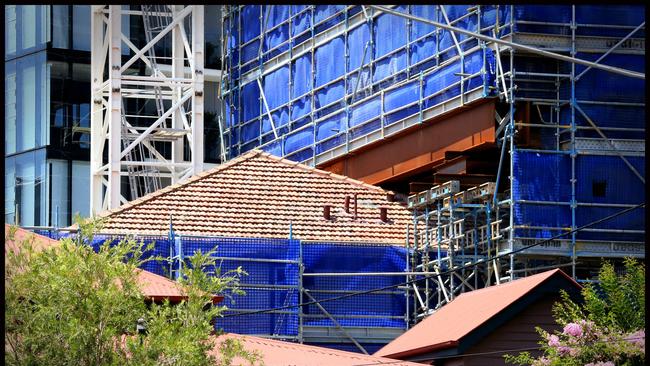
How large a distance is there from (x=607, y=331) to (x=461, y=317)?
6771 mm

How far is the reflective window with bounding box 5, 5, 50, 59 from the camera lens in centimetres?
7156

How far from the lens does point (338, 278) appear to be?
42.4m

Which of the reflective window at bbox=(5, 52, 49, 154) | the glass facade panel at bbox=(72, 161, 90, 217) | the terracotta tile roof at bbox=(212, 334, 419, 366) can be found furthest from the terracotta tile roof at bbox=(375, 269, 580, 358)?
the reflective window at bbox=(5, 52, 49, 154)

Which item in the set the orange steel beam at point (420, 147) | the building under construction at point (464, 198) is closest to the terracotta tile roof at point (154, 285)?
the building under construction at point (464, 198)

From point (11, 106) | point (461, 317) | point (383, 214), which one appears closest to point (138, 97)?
point (11, 106)

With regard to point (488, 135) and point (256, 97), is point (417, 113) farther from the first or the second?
point (256, 97)

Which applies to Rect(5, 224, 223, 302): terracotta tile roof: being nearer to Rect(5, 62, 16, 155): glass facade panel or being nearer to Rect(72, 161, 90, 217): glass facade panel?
Rect(72, 161, 90, 217): glass facade panel

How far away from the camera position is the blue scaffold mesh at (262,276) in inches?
1623

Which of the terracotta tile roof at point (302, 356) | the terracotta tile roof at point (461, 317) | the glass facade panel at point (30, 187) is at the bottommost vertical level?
the terracotta tile roof at point (302, 356)

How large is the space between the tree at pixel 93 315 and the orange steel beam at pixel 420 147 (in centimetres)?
1996

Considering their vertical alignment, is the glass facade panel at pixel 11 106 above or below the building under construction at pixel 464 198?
above

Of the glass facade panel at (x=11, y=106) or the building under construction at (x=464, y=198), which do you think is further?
the glass facade panel at (x=11, y=106)

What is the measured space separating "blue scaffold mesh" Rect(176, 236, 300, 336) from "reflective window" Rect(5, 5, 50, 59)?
31.8m

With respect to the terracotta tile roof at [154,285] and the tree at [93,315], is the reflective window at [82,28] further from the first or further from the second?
the tree at [93,315]
